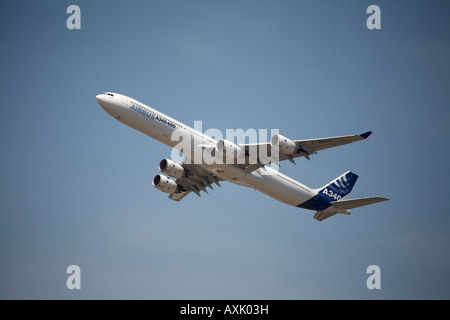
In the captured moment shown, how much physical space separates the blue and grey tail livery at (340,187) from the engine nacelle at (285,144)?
12177mm

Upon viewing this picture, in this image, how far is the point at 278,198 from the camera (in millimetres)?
54875

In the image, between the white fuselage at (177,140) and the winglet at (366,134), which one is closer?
the winglet at (366,134)

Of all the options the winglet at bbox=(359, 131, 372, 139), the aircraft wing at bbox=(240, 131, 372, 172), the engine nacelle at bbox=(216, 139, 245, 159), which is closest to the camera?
the winglet at bbox=(359, 131, 372, 139)

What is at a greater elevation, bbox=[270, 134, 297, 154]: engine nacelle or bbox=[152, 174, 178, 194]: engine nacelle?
bbox=[270, 134, 297, 154]: engine nacelle

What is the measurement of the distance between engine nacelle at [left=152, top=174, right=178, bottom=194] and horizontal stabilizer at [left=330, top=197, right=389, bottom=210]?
17.1m

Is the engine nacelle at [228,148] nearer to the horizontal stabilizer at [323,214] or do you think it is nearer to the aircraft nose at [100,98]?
the aircraft nose at [100,98]

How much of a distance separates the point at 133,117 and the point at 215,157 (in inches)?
320

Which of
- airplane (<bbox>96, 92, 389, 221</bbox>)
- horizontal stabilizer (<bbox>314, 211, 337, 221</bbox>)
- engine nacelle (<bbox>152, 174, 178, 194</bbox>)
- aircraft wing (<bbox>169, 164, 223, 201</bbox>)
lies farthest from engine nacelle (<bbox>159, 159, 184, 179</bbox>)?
horizontal stabilizer (<bbox>314, 211, 337, 221</bbox>)

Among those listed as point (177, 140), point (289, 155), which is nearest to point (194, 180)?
point (177, 140)

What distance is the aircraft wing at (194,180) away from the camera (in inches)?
2188

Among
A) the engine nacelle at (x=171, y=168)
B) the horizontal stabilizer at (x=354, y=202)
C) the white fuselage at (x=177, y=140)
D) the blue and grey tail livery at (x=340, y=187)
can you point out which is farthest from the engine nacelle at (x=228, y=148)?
the horizontal stabilizer at (x=354, y=202)

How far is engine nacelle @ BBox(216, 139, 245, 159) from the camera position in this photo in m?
47.9

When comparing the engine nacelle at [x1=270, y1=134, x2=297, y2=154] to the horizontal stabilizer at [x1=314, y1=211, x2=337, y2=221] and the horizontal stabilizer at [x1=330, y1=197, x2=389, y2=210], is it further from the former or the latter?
the horizontal stabilizer at [x1=314, y1=211, x2=337, y2=221]
